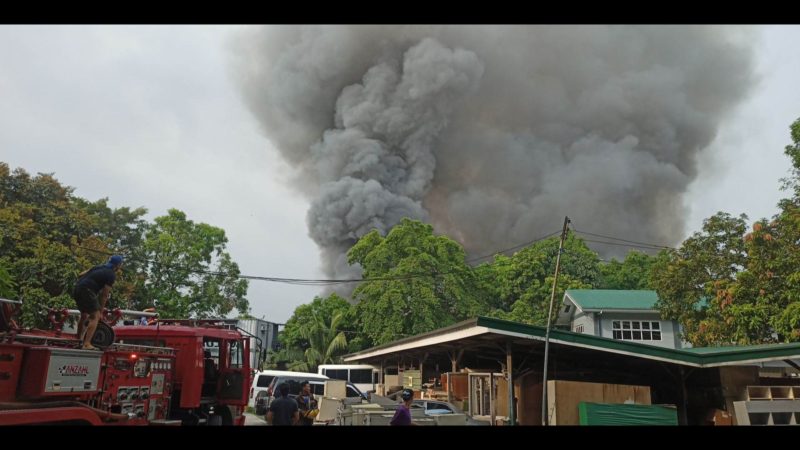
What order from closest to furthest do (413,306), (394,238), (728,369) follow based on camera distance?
(728,369)
(413,306)
(394,238)

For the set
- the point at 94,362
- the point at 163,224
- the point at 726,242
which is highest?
the point at 163,224

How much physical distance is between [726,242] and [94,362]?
27.6 meters

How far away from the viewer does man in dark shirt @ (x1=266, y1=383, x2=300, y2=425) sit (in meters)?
9.21

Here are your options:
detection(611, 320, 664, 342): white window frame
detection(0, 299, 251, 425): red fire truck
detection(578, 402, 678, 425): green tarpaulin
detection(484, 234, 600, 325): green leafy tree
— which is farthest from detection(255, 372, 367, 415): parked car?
detection(484, 234, 600, 325): green leafy tree

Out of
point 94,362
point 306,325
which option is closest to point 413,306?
point 306,325

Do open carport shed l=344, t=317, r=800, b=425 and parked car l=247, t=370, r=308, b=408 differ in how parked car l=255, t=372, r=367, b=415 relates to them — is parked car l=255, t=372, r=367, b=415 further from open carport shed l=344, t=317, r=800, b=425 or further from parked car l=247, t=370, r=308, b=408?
open carport shed l=344, t=317, r=800, b=425

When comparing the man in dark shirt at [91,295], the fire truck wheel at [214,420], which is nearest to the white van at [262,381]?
the fire truck wheel at [214,420]

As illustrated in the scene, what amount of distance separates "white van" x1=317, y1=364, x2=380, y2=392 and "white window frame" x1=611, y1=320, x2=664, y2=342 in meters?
16.4

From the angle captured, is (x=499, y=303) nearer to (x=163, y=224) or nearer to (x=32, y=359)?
(x=163, y=224)

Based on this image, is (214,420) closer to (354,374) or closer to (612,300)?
(354,374)

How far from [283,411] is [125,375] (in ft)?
8.73

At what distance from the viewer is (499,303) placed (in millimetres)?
55469

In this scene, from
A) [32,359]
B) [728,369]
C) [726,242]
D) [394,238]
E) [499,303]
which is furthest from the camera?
[499,303]
